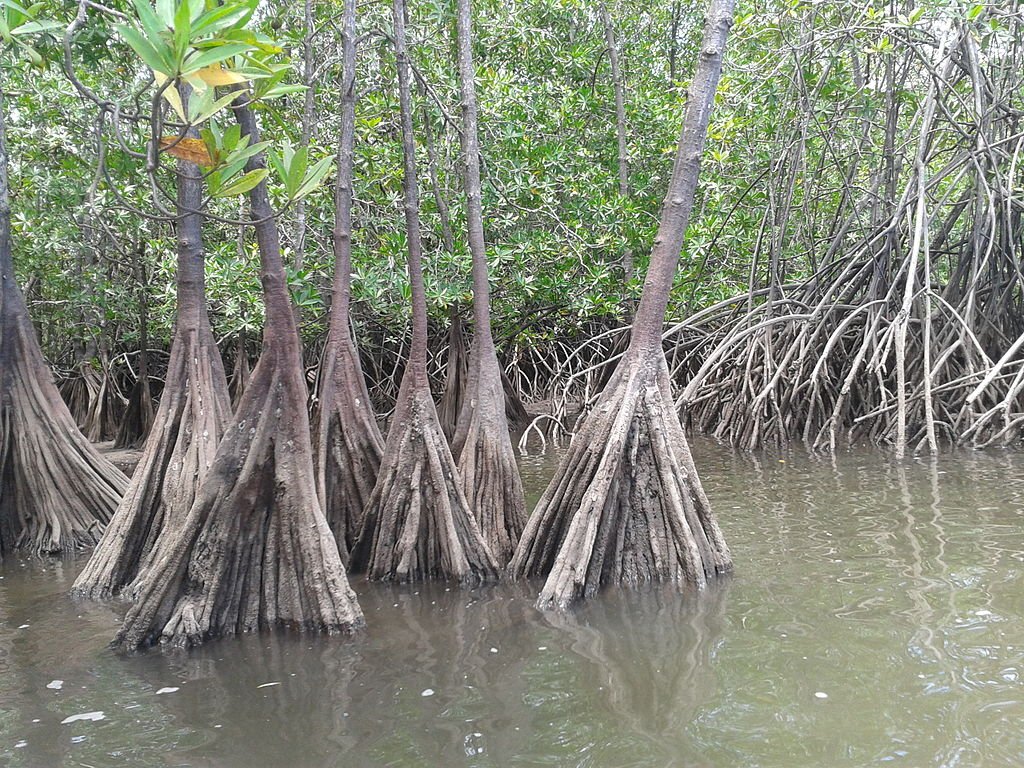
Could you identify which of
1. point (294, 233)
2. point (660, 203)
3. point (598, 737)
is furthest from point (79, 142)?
point (598, 737)

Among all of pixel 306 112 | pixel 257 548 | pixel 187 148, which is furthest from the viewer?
pixel 306 112

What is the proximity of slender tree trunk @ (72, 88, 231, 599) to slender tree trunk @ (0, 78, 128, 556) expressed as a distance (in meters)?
1.03

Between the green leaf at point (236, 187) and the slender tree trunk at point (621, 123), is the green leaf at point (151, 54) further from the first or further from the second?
the slender tree trunk at point (621, 123)

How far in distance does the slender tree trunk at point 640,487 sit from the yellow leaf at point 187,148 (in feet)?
7.06

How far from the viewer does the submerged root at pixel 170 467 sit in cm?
452

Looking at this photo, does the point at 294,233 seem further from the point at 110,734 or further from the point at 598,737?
the point at 598,737

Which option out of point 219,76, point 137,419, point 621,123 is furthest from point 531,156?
point 219,76

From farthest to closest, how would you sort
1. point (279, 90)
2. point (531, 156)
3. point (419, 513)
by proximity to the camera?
point (531, 156) < point (419, 513) < point (279, 90)

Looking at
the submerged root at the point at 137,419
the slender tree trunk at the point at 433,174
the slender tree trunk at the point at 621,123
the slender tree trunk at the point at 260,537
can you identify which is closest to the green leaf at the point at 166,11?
the slender tree trunk at the point at 260,537

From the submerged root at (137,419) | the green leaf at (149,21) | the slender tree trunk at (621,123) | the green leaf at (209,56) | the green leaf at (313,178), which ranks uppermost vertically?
the slender tree trunk at (621,123)

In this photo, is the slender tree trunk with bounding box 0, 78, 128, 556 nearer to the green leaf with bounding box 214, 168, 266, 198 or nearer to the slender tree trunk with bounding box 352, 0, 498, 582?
the slender tree trunk with bounding box 352, 0, 498, 582

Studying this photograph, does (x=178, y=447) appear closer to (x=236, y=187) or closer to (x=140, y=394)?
(x=236, y=187)

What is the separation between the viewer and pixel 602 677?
10.0 ft

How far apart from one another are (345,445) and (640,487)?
175 centimetres
